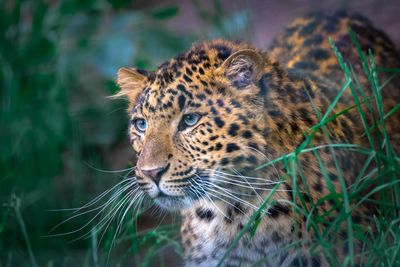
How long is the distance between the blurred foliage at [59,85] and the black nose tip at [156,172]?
268 cm

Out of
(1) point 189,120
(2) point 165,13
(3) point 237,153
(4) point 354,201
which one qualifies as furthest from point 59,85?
(4) point 354,201

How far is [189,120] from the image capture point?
4.50m

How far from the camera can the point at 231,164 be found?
4.36 meters

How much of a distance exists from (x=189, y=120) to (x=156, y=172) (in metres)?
0.38

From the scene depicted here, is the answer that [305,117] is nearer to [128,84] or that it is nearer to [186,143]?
[186,143]

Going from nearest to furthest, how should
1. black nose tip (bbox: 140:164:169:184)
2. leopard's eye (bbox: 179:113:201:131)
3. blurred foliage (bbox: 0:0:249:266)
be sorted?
black nose tip (bbox: 140:164:169:184) < leopard's eye (bbox: 179:113:201:131) < blurred foliage (bbox: 0:0:249:266)

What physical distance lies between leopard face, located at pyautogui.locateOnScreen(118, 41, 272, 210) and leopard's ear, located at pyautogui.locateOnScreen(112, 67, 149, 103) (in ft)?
0.98

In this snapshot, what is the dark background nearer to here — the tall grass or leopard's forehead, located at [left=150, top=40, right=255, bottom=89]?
leopard's forehead, located at [left=150, top=40, right=255, bottom=89]

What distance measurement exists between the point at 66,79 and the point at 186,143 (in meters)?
3.84

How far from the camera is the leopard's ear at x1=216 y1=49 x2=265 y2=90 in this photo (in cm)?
Answer: 444

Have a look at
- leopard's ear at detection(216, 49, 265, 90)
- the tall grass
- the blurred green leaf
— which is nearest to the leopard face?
leopard's ear at detection(216, 49, 265, 90)

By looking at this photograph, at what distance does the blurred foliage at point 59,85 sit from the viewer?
24.0 ft

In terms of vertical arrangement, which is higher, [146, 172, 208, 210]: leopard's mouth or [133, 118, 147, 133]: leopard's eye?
[133, 118, 147, 133]: leopard's eye

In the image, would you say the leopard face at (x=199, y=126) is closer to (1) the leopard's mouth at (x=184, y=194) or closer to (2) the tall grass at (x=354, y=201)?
(1) the leopard's mouth at (x=184, y=194)
